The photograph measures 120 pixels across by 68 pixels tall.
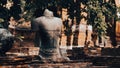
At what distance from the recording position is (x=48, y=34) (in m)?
12.3

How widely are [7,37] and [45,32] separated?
125cm

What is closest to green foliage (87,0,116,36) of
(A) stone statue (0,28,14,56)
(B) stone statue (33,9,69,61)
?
(B) stone statue (33,9,69,61)

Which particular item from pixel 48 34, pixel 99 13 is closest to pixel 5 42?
pixel 48 34

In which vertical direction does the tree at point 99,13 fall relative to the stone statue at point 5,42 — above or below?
above

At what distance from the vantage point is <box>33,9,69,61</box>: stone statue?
12102mm

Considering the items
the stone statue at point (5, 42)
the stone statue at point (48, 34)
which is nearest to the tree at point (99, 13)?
the stone statue at point (48, 34)

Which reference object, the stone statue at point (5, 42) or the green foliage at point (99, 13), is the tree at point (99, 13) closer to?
the green foliage at point (99, 13)

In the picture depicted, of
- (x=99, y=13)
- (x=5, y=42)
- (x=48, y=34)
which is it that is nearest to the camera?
(x=5, y=42)

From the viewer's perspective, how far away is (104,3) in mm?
21906

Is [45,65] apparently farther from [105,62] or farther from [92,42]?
[92,42]

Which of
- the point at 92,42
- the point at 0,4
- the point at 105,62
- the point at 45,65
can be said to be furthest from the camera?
the point at 92,42

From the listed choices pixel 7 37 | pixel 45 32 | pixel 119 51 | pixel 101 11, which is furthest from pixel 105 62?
pixel 101 11

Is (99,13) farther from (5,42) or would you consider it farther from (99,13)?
(5,42)

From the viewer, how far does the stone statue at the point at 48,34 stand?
12102mm
